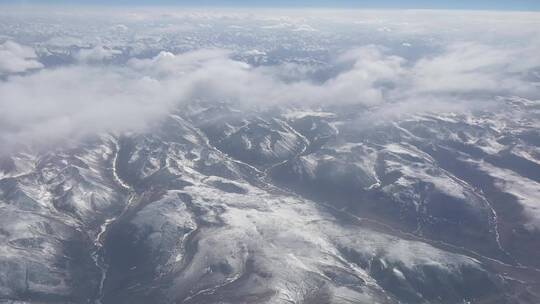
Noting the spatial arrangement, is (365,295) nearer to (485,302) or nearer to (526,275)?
(485,302)

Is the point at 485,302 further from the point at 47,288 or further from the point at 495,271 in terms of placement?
the point at 47,288

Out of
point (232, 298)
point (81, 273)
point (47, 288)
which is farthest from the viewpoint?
point (81, 273)

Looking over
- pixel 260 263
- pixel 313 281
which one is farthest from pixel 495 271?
pixel 260 263

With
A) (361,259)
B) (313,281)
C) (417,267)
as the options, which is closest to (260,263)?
(313,281)

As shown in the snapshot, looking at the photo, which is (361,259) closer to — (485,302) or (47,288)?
(485,302)

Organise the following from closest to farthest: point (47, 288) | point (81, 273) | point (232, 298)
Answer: point (232, 298), point (47, 288), point (81, 273)

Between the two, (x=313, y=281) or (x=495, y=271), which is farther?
(x=495, y=271)

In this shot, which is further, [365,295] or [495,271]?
[495,271]

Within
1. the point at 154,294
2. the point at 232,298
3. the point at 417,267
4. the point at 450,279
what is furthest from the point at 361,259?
the point at 154,294
